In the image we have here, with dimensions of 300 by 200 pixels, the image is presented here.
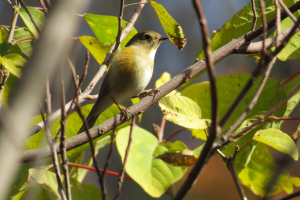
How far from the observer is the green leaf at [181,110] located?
1.26 m

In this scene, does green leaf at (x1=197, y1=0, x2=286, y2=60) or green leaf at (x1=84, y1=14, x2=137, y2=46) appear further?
green leaf at (x1=84, y1=14, x2=137, y2=46)

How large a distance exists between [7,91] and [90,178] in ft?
12.3

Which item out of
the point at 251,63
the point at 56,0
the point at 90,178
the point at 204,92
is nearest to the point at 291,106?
the point at 204,92

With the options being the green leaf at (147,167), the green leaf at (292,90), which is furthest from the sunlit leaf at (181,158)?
the green leaf at (292,90)

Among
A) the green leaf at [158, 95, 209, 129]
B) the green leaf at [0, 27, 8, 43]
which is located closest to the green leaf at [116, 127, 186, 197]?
the green leaf at [158, 95, 209, 129]

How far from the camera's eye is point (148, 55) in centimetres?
249

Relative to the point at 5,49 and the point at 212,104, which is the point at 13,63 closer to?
the point at 5,49

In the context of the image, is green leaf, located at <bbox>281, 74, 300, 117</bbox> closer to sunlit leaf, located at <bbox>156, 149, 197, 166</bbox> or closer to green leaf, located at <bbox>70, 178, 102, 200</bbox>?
sunlit leaf, located at <bbox>156, 149, 197, 166</bbox>

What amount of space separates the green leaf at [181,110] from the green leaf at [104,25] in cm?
68

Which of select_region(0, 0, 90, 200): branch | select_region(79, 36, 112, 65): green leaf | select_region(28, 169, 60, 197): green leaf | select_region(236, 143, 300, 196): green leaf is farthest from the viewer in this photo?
select_region(79, 36, 112, 65): green leaf

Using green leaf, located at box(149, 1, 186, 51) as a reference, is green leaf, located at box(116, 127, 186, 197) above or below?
below

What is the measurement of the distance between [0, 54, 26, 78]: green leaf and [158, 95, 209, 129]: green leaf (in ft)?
2.52

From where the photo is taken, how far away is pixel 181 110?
132 cm

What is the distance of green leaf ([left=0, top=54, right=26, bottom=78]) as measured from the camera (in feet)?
4.65
